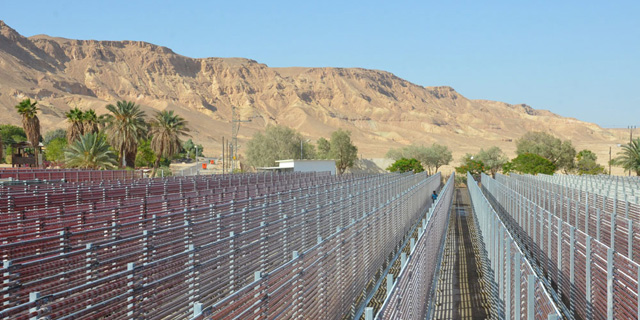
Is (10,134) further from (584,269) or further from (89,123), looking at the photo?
(584,269)

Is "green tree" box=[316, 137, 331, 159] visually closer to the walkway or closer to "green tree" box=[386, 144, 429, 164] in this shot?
"green tree" box=[386, 144, 429, 164]

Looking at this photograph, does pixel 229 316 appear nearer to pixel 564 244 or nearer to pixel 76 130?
pixel 564 244

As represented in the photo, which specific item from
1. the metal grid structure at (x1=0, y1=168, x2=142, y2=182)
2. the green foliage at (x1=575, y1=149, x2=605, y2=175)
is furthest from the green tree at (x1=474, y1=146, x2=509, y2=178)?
the metal grid structure at (x1=0, y1=168, x2=142, y2=182)

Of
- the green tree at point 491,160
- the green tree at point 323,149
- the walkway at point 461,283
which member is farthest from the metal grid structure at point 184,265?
Answer: the green tree at point 491,160

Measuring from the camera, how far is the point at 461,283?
13.3m

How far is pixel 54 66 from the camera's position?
7653 inches

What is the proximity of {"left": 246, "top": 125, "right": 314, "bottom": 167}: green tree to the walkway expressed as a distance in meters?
66.7

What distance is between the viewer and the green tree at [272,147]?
3487 inches

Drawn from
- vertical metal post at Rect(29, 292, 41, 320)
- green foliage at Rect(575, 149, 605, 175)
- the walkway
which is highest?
vertical metal post at Rect(29, 292, 41, 320)

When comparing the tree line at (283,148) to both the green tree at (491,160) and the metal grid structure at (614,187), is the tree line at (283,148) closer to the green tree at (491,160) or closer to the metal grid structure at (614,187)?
the green tree at (491,160)

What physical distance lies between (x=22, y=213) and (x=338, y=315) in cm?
571

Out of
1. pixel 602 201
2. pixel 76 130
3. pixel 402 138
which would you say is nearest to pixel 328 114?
pixel 402 138

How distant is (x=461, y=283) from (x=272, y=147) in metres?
77.3

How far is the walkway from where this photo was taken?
1074 cm
